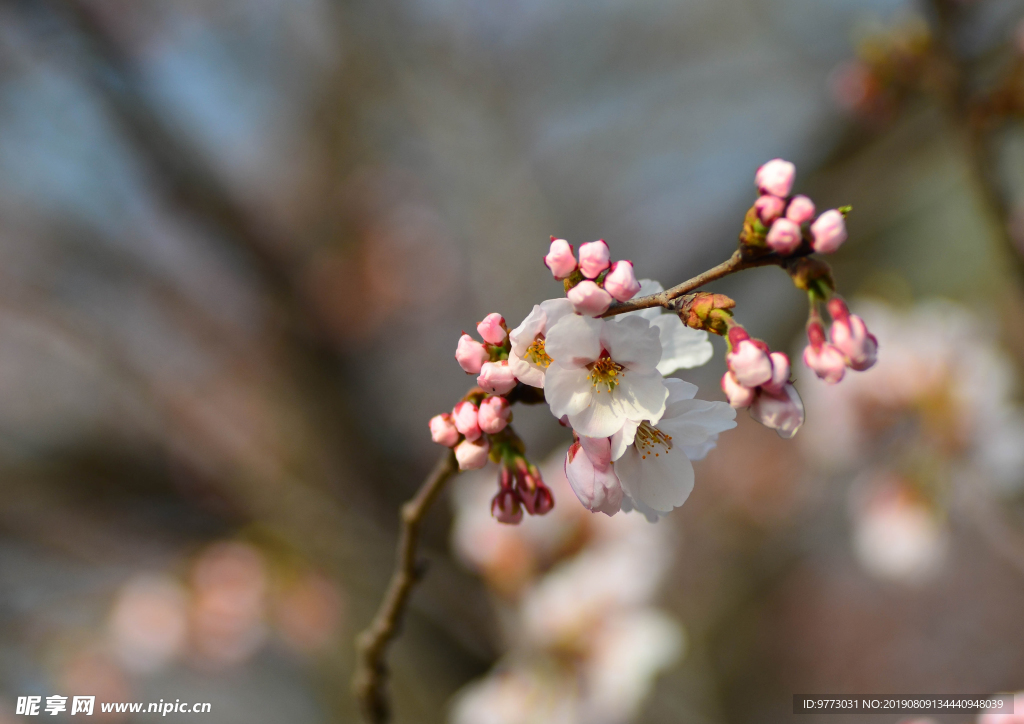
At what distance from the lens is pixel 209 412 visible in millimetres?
4008

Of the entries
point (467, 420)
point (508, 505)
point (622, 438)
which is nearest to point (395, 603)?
point (508, 505)

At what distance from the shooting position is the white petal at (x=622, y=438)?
2.19 feet

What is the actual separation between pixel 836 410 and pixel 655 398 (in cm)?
175

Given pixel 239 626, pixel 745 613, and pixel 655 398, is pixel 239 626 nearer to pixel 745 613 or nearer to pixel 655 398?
pixel 745 613

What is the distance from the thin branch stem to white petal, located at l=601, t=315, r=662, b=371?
9.6 inches

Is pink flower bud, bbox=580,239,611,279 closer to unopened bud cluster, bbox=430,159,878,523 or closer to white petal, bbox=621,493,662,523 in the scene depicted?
unopened bud cluster, bbox=430,159,878,523

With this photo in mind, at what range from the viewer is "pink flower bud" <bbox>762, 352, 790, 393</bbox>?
63 cm

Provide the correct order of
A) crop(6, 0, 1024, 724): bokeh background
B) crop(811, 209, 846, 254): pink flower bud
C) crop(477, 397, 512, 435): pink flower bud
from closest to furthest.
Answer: crop(811, 209, 846, 254): pink flower bud < crop(477, 397, 512, 435): pink flower bud < crop(6, 0, 1024, 724): bokeh background

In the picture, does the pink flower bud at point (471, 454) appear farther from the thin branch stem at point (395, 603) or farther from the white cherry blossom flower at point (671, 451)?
the white cherry blossom flower at point (671, 451)

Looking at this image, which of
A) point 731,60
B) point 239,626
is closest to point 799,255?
point 239,626

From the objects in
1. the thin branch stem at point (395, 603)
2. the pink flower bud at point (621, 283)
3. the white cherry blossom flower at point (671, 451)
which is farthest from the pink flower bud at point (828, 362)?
the thin branch stem at point (395, 603)

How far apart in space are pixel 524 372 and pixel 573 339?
66 mm

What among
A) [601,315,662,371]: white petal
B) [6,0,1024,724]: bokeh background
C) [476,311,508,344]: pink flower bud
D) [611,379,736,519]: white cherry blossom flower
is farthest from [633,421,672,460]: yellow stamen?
[6,0,1024,724]: bokeh background

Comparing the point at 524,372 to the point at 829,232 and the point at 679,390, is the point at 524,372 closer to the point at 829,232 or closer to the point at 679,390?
the point at 679,390
